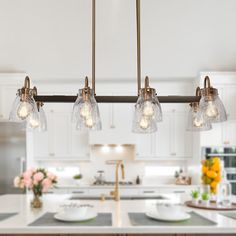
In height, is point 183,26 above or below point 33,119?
above

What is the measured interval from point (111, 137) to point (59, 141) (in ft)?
3.01

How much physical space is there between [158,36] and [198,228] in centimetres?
339

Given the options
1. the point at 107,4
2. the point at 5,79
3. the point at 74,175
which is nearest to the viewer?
the point at 107,4

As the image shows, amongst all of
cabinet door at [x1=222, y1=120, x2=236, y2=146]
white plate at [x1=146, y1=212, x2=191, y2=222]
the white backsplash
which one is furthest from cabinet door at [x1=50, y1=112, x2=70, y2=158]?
white plate at [x1=146, y1=212, x2=191, y2=222]

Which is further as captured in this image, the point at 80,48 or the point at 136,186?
the point at 136,186

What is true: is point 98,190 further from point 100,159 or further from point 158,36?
point 158,36

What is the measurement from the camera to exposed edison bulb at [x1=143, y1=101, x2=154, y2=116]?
70.6 inches

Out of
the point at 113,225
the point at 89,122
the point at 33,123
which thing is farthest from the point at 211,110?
the point at 113,225

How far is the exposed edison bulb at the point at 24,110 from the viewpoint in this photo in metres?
1.82

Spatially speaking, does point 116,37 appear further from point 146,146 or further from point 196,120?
point 196,120

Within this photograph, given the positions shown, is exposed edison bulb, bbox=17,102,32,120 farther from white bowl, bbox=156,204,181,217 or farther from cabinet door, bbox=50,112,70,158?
cabinet door, bbox=50,112,70,158

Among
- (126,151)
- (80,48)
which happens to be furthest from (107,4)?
(126,151)

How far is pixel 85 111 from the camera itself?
1.83 m

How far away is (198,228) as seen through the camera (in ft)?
7.82
